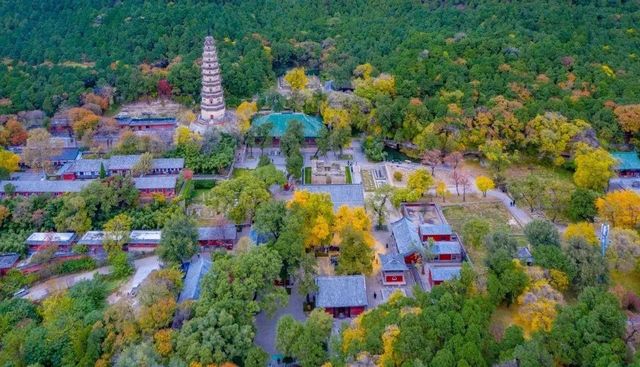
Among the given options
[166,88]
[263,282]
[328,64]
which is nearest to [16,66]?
[166,88]

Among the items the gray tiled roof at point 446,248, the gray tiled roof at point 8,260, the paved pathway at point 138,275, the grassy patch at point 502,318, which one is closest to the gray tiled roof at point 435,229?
the gray tiled roof at point 446,248

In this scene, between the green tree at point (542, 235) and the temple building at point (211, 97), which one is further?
the temple building at point (211, 97)

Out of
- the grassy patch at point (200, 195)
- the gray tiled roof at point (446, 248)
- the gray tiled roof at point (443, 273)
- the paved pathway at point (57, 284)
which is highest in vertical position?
the gray tiled roof at point (443, 273)

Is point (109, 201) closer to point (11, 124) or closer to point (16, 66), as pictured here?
point (11, 124)

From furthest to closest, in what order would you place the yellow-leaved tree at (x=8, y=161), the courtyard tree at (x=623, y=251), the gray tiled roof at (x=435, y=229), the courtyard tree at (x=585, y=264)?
the yellow-leaved tree at (x=8, y=161)
the gray tiled roof at (x=435, y=229)
the courtyard tree at (x=623, y=251)
the courtyard tree at (x=585, y=264)

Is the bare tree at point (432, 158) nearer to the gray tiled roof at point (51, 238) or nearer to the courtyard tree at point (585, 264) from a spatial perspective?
the courtyard tree at point (585, 264)

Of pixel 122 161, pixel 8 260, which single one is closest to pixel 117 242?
pixel 8 260
